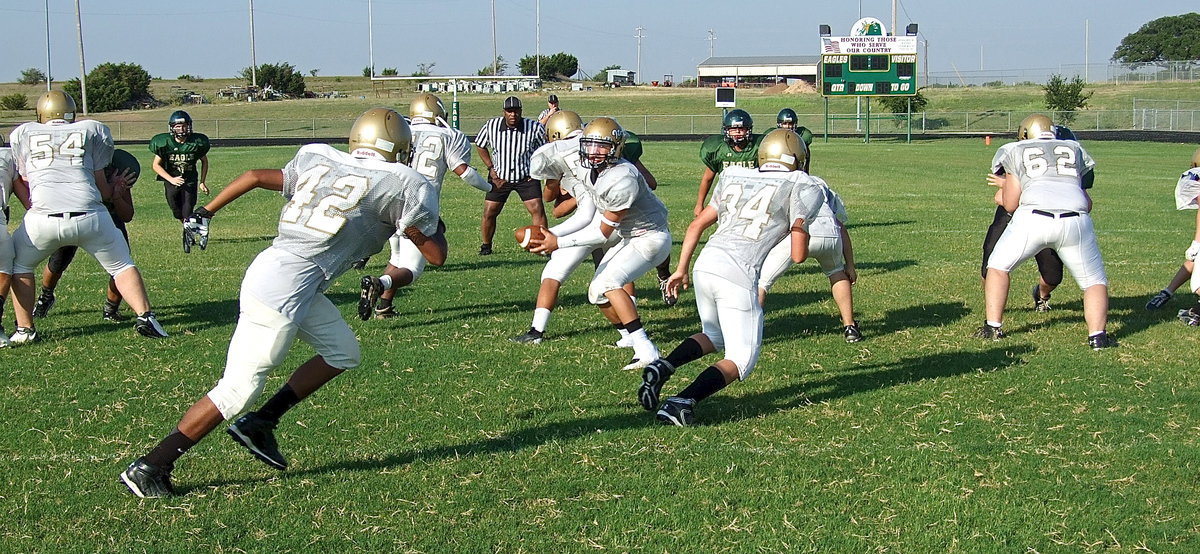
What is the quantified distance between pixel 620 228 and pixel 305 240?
3.05 meters

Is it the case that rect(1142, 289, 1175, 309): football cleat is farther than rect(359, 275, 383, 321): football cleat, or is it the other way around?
rect(1142, 289, 1175, 309): football cleat

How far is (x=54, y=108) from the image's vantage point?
8.14 meters

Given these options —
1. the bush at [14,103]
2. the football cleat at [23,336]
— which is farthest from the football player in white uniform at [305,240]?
the bush at [14,103]

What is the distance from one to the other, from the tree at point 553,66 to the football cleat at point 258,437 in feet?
303

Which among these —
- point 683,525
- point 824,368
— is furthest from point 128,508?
point 824,368

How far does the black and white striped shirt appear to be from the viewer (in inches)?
520

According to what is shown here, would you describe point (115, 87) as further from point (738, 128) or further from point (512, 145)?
point (738, 128)

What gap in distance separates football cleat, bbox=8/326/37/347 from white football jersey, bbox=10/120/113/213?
33.9 inches

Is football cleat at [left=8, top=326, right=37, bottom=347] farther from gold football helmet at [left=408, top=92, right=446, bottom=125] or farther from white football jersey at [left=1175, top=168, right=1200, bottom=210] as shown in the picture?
white football jersey at [left=1175, top=168, right=1200, bottom=210]

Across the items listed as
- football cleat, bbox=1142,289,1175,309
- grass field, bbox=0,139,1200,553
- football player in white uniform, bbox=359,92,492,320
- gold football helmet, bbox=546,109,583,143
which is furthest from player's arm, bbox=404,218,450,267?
football cleat, bbox=1142,289,1175,309

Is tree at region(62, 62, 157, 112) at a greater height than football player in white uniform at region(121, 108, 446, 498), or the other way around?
tree at region(62, 62, 157, 112)

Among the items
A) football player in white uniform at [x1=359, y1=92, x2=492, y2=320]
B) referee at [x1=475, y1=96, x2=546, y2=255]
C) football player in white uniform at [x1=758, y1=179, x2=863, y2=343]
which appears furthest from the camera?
referee at [x1=475, y1=96, x2=546, y2=255]

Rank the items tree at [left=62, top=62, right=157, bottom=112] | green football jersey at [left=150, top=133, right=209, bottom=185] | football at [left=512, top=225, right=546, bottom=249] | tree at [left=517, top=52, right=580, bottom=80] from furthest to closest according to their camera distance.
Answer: tree at [left=517, top=52, right=580, bottom=80] < tree at [left=62, top=62, right=157, bottom=112] < green football jersey at [left=150, top=133, right=209, bottom=185] < football at [left=512, top=225, right=546, bottom=249]

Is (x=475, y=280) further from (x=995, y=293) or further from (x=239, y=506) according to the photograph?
(x=239, y=506)
